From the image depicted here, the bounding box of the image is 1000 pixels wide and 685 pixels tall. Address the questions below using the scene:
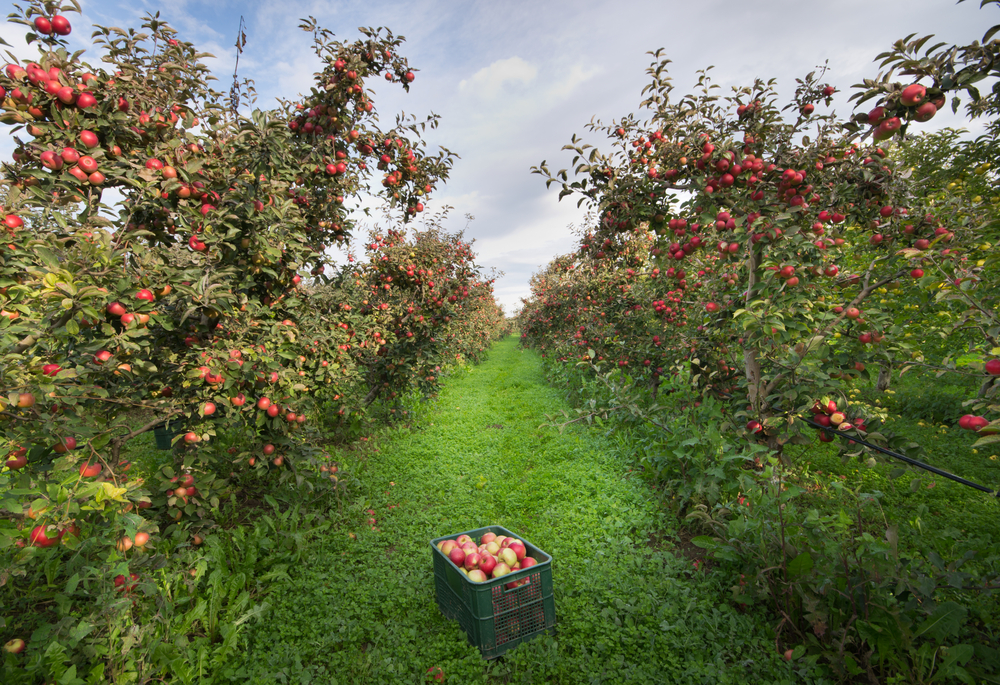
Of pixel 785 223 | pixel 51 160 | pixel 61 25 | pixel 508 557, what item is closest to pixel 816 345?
pixel 785 223

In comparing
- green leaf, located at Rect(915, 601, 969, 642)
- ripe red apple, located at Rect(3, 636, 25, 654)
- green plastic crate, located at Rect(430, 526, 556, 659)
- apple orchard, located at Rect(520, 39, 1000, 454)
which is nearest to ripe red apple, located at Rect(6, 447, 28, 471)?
ripe red apple, located at Rect(3, 636, 25, 654)

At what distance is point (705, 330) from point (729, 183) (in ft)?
5.85

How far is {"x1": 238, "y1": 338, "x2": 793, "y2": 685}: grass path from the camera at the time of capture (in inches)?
99.7

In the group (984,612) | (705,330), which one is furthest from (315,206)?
(984,612)

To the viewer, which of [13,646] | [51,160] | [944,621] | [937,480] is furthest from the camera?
[937,480]

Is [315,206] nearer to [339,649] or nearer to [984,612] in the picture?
[339,649]

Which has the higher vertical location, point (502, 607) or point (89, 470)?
point (89, 470)

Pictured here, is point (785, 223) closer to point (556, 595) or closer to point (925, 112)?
point (925, 112)

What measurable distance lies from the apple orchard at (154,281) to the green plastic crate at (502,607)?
182 centimetres

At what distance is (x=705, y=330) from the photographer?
433cm

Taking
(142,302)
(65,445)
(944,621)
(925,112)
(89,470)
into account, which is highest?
(925,112)

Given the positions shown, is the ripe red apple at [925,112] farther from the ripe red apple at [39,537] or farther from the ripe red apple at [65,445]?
the ripe red apple at [65,445]

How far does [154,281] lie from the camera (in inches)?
108

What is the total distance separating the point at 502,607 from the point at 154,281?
3.09 m
